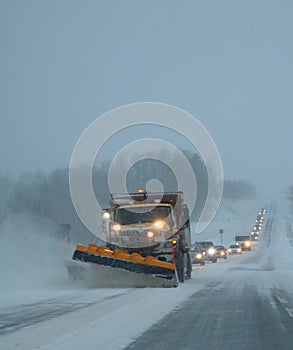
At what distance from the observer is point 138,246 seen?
17.9 meters

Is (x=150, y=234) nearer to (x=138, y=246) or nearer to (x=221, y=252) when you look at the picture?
(x=138, y=246)

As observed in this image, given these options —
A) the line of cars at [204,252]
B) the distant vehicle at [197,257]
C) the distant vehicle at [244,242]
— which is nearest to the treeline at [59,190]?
the distant vehicle at [244,242]

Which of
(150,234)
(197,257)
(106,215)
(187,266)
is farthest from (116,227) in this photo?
(197,257)

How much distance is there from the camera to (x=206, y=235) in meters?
113

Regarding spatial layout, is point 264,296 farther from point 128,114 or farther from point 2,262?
point 128,114

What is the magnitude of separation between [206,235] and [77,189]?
172 feet

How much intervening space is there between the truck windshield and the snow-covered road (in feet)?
8.91

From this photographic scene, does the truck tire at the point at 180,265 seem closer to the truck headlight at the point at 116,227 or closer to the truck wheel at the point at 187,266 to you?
the truck wheel at the point at 187,266

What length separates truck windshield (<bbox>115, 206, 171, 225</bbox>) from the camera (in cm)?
1827

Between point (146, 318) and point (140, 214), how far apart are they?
8.38 m

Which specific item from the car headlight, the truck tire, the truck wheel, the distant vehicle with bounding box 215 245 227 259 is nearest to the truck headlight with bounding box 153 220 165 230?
the truck tire

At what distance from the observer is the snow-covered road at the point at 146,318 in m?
7.95

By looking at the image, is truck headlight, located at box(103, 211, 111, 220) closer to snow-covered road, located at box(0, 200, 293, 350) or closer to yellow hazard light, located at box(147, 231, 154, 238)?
yellow hazard light, located at box(147, 231, 154, 238)

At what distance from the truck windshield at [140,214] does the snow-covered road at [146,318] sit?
2.72 metres
